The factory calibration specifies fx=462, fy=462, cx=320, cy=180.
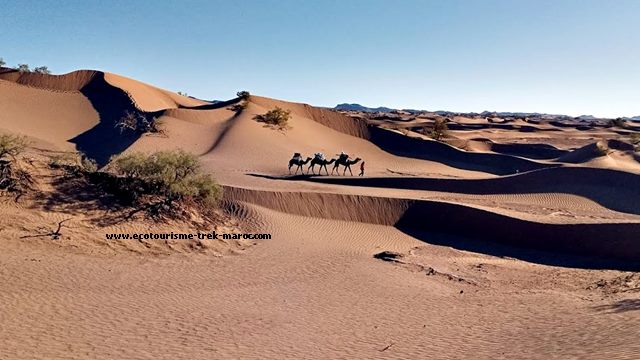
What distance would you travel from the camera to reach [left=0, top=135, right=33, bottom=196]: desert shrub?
13523mm

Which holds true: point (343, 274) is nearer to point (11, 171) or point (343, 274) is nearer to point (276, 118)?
point (11, 171)

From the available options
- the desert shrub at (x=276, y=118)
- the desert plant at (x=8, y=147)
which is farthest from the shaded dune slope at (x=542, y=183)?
the desert shrub at (x=276, y=118)

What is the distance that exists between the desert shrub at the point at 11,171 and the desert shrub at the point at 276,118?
2871 cm

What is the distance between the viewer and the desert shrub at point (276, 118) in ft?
140

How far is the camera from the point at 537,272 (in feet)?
48.2

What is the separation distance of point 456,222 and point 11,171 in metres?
15.9

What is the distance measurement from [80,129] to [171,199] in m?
30.4

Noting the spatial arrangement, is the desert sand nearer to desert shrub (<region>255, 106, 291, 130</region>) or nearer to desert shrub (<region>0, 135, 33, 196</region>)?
desert shrub (<region>0, 135, 33, 196</region>)

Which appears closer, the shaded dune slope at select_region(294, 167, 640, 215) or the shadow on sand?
the shaded dune slope at select_region(294, 167, 640, 215)

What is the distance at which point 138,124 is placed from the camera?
3809 centimetres

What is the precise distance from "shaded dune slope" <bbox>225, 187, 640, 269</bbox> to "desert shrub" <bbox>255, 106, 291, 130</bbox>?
76.0ft

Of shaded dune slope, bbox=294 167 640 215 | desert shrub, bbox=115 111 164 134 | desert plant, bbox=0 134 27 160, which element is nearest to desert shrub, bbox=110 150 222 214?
desert plant, bbox=0 134 27 160

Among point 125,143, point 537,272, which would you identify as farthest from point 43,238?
point 125,143

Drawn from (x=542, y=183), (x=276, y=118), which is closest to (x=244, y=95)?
(x=276, y=118)
